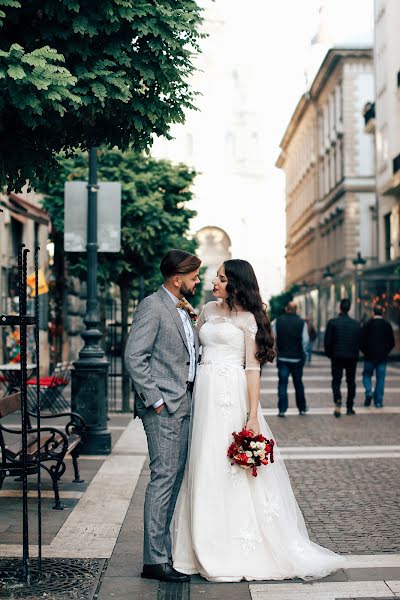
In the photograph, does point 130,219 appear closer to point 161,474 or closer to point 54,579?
point 161,474

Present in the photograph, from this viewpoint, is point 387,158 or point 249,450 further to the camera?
point 387,158

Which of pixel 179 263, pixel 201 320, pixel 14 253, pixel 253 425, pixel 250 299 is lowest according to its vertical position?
pixel 253 425

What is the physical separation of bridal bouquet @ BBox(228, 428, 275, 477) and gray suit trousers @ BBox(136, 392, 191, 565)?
0.33 m

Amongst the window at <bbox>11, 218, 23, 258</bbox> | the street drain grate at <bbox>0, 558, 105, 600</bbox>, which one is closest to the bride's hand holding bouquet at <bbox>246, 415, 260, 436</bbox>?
the street drain grate at <bbox>0, 558, 105, 600</bbox>

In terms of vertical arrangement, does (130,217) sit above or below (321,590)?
above

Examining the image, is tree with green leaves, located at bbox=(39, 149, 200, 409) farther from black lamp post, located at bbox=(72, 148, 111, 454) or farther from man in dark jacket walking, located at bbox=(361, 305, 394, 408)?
black lamp post, located at bbox=(72, 148, 111, 454)

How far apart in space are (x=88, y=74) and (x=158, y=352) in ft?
6.58

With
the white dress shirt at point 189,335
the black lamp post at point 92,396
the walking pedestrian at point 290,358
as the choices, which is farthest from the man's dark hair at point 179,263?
the walking pedestrian at point 290,358

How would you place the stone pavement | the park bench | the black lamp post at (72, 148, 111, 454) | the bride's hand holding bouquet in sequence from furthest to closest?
1. the black lamp post at (72, 148, 111, 454)
2. the park bench
3. the bride's hand holding bouquet
4. the stone pavement

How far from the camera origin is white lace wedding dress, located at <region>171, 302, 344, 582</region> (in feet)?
19.6

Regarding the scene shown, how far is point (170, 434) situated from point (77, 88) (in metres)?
2.40

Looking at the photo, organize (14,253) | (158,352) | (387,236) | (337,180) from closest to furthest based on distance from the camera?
(158,352) → (14,253) → (387,236) → (337,180)

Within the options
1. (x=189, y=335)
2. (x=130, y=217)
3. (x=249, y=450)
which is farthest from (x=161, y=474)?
(x=130, y=217)

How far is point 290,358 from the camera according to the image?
1662 centimetres
